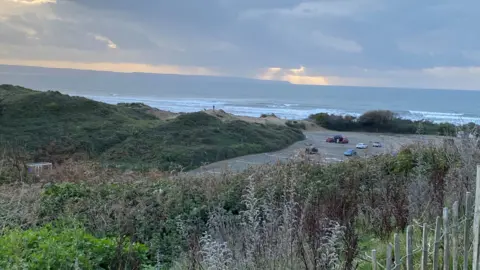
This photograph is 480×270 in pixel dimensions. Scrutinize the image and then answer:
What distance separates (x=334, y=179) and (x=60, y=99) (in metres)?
41.9

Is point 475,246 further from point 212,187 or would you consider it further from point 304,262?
point 212,187

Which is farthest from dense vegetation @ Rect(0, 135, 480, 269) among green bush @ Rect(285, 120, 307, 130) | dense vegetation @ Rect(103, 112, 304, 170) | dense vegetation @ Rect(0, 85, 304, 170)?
green bush @ Rect(285, 120, 307, 130)

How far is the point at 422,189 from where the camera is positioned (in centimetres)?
629

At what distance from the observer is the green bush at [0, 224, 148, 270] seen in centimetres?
427

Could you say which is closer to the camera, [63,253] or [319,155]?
[63,253]

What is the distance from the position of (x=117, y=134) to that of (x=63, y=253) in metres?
35.2

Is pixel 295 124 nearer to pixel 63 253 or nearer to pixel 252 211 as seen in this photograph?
pixel 252 211

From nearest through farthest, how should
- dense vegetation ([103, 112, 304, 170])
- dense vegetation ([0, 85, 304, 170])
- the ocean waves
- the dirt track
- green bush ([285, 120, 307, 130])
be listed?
the dirt track
dense vegetation ([0, 85, 304, 170])
dense vegetation ([103, 112, 304, 170])
green bush ([285, 120, 307, 130])
the ocean waves

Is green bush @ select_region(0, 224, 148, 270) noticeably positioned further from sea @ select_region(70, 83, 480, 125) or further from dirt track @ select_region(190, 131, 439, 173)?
sea @ select_region(70, 83, 480, 125)

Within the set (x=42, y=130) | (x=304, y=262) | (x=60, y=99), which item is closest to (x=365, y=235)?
(x=304, y=262)

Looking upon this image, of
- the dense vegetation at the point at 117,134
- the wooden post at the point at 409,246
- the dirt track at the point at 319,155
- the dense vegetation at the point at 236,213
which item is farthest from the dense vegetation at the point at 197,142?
the wooden post at the point at 409,246

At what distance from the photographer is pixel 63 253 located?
4395mm

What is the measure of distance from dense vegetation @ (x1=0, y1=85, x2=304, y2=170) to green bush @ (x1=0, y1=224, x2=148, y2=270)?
24.0 metres

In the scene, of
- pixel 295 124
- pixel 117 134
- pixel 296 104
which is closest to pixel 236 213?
pixel 117 134
